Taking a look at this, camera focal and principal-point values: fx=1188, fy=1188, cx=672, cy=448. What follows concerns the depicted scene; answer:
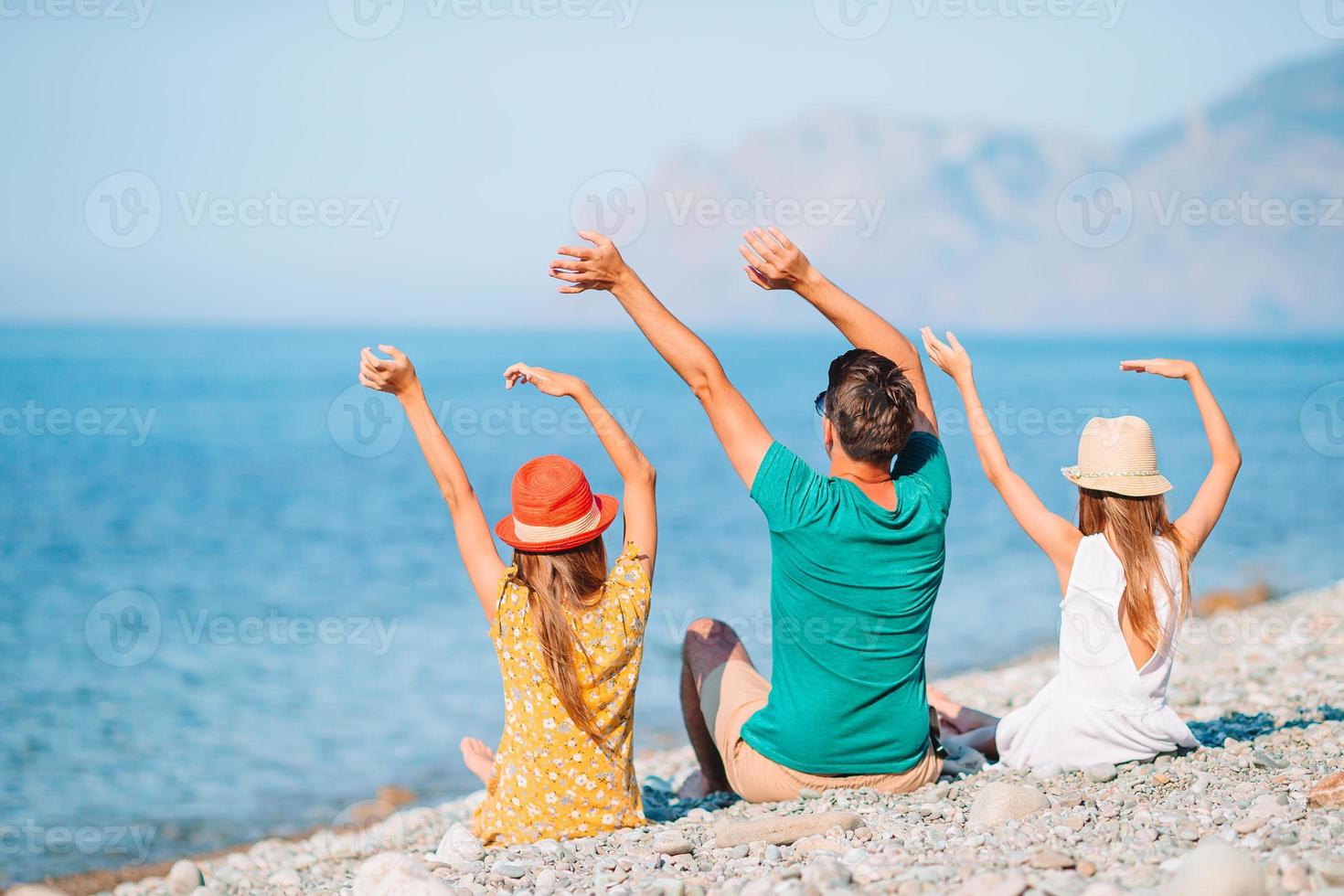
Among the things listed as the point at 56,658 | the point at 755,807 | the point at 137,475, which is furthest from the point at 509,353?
the point at 755,807

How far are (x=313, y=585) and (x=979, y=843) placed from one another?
14.5 metres

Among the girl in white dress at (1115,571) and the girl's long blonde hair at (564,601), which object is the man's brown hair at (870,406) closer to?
the girl in white dress at (1115,571)

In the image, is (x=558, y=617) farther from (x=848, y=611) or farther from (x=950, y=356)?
(x=950, y=356)

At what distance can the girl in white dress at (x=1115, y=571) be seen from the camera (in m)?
4.36

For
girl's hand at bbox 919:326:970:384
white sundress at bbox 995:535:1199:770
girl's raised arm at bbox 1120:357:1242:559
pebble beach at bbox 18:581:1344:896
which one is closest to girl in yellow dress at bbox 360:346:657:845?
pebble beach at bbox 18:581:1344:896

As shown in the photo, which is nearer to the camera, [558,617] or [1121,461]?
[558,617]

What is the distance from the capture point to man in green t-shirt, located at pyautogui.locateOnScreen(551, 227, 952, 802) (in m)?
4.11

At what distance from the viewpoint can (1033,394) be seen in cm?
5447

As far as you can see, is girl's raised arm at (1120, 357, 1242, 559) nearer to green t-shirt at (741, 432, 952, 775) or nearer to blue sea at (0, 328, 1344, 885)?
green t-shirt at (741, 432, 952, 775)

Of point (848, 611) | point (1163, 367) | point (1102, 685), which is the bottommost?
point (1102, 685)

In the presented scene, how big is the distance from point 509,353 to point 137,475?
3363 inches

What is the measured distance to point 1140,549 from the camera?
4.38m

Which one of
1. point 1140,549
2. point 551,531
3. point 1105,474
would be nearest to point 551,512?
point 551,531

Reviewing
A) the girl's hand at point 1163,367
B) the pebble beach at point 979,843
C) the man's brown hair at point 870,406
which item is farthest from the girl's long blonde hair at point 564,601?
the girl's hand at point 1163,367
